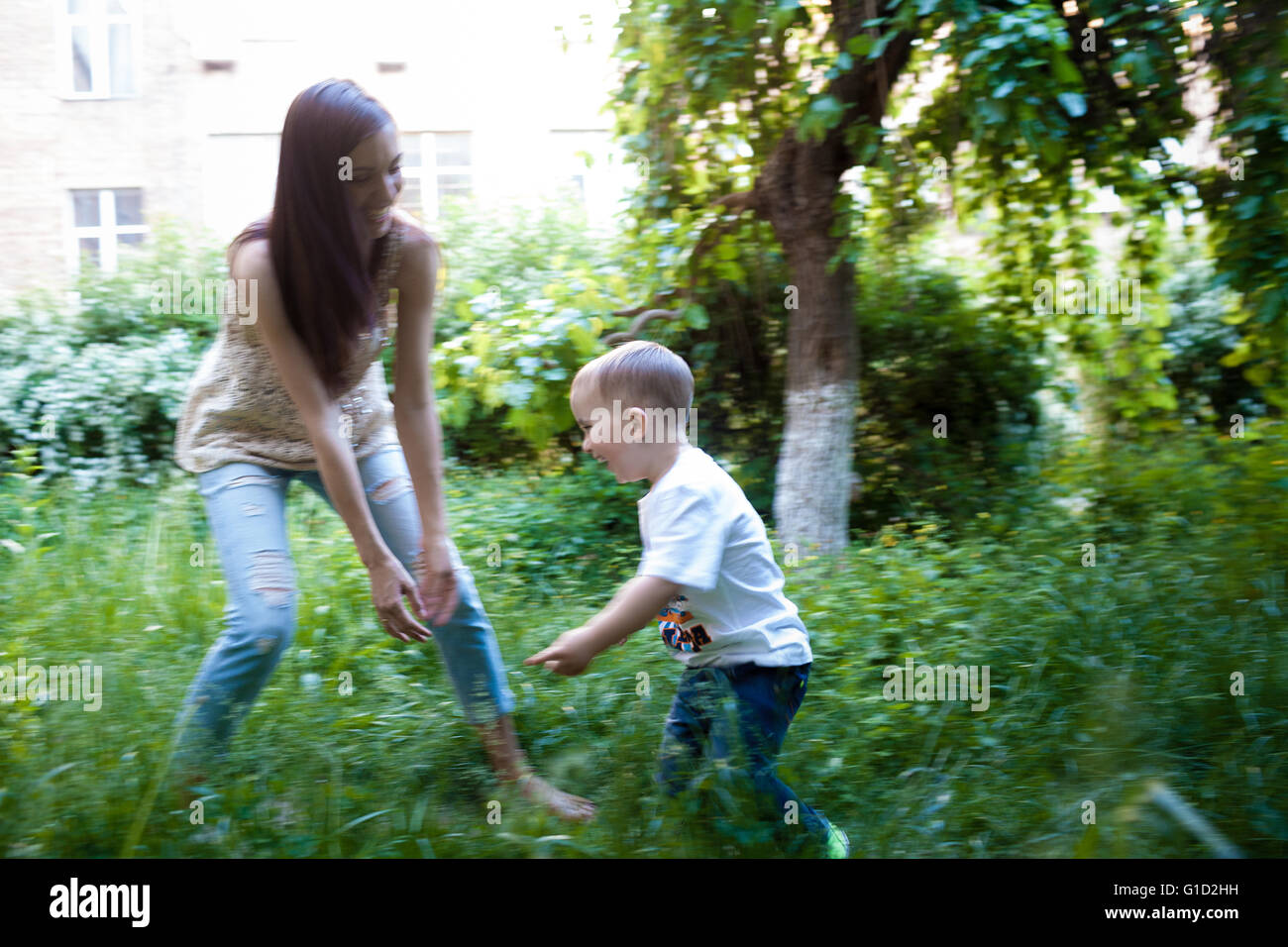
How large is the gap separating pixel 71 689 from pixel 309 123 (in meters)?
1.89

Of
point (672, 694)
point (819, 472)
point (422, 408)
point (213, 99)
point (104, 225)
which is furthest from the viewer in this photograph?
point (104, 225)

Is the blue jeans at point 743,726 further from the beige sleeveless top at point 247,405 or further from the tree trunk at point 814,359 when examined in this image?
the tree trunk at point 814,359

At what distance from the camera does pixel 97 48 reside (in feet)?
46.0

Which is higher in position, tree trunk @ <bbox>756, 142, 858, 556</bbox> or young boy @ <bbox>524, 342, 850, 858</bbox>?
tree trunk @ <bbox>756, 142, 858, 556</bbox>

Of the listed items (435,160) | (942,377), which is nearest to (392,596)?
(942,377)

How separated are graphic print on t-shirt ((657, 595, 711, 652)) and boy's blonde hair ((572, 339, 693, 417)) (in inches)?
20.3

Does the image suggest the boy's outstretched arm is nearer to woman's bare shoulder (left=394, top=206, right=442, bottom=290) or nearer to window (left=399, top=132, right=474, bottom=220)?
woman's bare shoulder (left=394, top=206, right=442, bottom=290)

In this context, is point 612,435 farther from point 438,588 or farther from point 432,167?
point 432,167

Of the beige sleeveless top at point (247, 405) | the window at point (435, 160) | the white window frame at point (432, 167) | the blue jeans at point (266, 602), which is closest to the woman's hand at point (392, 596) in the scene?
the blue jeans at point (266, 602)

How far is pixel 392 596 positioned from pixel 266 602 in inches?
12.5

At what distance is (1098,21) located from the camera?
5.11 m

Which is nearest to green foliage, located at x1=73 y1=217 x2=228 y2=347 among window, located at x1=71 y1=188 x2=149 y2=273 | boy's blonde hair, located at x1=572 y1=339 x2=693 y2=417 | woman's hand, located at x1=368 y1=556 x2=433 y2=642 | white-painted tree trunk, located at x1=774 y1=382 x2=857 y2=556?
window, located at x1=71 y1=188 x2=149 y2=273

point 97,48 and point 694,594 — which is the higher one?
point 97,48

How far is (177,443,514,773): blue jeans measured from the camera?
257cm
